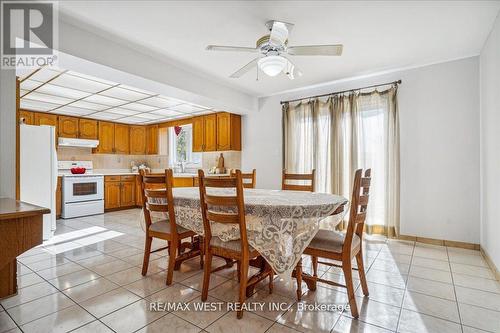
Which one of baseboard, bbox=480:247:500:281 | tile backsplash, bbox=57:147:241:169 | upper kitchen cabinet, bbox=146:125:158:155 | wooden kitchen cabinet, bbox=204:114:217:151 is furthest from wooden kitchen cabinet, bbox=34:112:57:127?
baseboard, bbox=480:247:500:281

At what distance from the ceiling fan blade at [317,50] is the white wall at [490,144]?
1617 millimetres

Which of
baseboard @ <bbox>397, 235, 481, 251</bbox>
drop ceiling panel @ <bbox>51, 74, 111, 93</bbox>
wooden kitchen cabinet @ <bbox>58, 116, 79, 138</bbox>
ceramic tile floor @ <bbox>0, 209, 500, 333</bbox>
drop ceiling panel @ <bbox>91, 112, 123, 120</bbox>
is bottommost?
ceramic tile floor @ <bbox>0, 209, 500, 333</bbox>

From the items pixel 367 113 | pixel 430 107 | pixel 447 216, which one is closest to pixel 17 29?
pixel 367 113

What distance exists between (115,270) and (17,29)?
242cm

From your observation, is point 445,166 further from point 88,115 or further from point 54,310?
point 88,115

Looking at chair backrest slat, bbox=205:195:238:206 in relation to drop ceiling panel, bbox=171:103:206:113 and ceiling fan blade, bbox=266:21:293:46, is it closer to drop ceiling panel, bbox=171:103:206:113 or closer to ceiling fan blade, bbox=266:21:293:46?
ceiling fan blade, bbox=266:21:293:46

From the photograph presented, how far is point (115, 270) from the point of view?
2.68 metres

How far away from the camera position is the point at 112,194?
20.0ft

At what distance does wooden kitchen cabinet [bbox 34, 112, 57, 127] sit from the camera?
5.18 metres

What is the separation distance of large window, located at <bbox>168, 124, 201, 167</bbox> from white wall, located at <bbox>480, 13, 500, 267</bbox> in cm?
529

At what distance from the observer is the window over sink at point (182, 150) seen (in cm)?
649

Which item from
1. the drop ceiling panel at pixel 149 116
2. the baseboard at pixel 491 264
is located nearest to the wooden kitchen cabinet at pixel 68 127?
the drop ceiling panel at pixel 149 116

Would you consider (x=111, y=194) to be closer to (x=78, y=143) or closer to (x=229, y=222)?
(x=78, y=143)

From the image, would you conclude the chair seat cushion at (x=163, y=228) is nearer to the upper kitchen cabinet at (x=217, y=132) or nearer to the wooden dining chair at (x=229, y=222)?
the wooden dining chair at (x=229, y=222)
